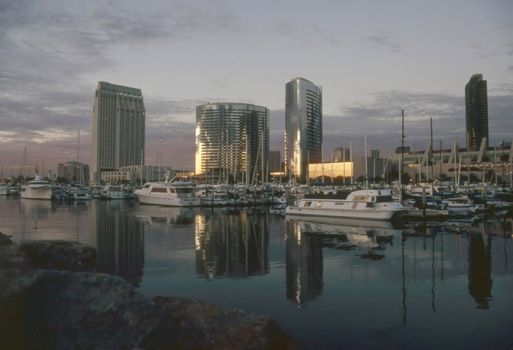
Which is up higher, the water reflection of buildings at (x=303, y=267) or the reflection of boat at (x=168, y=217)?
the water reflection of buildings at (x=303, y=267)

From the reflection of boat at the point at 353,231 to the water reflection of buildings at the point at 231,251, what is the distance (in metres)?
4.92

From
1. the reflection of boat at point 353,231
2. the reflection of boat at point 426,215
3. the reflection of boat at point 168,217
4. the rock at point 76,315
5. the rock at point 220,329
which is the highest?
the rock at point 76,315

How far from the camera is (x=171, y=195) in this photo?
77250 millimetres

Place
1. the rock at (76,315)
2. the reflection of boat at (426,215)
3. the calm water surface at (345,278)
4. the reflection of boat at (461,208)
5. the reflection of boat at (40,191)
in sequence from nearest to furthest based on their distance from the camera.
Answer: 1. the rock at (76,315)
2. the calm water surface at (345,278)
3. the reflection of boat at (426,215)
4. the reflection of boat at (461,208)
5. the reflection of boat at (40,191)

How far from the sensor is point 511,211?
59938 mm

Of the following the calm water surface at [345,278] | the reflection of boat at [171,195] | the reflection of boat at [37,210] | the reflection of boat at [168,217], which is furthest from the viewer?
the reflection of boat at [171,195]

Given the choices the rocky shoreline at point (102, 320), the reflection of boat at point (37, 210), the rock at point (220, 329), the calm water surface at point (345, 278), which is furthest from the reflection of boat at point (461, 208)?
the reflection of boat at point (37, 210)

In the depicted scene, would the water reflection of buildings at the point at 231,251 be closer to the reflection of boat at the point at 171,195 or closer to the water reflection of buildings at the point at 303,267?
the water reflection of buildings at the point at 303,267

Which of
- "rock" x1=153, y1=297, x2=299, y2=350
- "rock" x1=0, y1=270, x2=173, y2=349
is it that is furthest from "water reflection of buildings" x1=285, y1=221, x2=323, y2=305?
"rock" x1=0, y1=270, x2=173, y2=349

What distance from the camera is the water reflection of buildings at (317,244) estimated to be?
17297 mm

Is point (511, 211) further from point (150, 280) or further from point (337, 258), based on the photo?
point (150, 280)

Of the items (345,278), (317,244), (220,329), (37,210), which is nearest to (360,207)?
(317,244)

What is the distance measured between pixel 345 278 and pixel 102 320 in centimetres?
1264

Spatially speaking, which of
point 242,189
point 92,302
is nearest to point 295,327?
point 92,302
